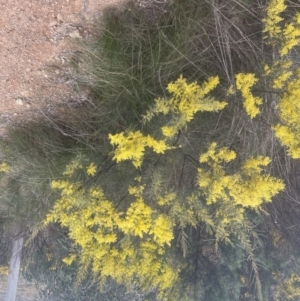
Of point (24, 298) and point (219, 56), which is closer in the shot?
point (219, 56)

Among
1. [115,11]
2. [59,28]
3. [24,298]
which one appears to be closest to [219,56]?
[115,11]

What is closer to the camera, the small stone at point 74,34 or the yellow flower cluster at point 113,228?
the yellow flower cluster at point 113,228

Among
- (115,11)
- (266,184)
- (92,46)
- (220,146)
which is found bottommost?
(266,184)

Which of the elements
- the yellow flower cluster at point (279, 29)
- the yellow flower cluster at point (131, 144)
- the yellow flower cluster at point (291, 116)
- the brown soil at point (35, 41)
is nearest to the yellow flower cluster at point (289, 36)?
the yellow flower cluster at point (279, 29)

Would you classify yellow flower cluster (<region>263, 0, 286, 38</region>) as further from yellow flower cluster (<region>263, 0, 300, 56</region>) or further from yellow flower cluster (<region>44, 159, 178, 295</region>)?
yellow flower cluster (<region>44, 159, 178, 295</region>)

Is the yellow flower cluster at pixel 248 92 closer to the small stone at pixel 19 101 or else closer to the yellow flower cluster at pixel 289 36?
the yellow flower cluster at pixel 289 36

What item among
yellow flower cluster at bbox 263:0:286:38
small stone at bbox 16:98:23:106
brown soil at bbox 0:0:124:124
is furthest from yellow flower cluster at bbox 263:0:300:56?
small stone at bbox 16:98:23:106

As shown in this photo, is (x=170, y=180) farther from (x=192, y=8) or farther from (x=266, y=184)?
(x=192, y=8)

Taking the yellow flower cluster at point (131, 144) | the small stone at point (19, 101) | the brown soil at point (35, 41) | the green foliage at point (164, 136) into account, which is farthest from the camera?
the small stone at point (19, 101)
